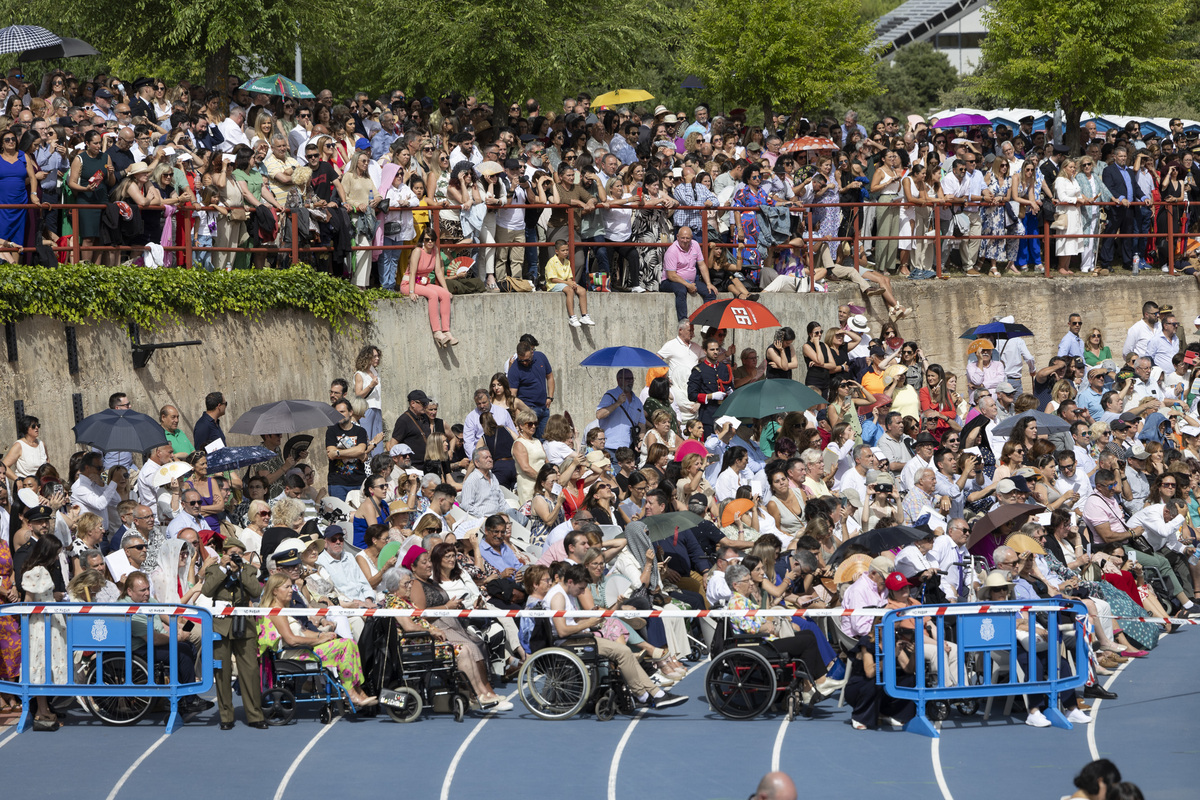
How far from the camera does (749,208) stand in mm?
20688

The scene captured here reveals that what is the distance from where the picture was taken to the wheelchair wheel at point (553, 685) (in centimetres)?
1182

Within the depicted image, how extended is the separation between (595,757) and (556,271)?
30.5ft

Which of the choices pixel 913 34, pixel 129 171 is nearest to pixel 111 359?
pixel 129 171

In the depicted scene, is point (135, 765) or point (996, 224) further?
point (996, 224)

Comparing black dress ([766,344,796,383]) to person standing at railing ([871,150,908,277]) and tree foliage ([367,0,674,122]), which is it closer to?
person standing at railing ([871,150,908,277])

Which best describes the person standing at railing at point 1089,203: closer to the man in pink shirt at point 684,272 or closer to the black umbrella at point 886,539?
the man in pink shirt at point 684,272

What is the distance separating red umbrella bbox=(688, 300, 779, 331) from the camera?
18781 millimetres

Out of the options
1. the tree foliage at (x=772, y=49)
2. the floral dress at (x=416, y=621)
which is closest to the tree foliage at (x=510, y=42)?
the tree foliage at (x=772, y=49)

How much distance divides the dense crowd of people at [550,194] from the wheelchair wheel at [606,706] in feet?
23.5

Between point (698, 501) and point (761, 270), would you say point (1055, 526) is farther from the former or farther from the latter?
point (761, 270)

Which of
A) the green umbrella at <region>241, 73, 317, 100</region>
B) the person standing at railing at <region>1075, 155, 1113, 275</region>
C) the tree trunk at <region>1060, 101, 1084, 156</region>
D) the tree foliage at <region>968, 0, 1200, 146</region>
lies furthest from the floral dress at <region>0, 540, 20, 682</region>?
the tree foliage at <region>968, 0, 1200, 146</region>

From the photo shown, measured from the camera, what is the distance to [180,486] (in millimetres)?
14039

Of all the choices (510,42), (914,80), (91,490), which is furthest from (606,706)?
(914,80)

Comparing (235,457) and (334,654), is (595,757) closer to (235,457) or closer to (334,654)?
(334,654)
